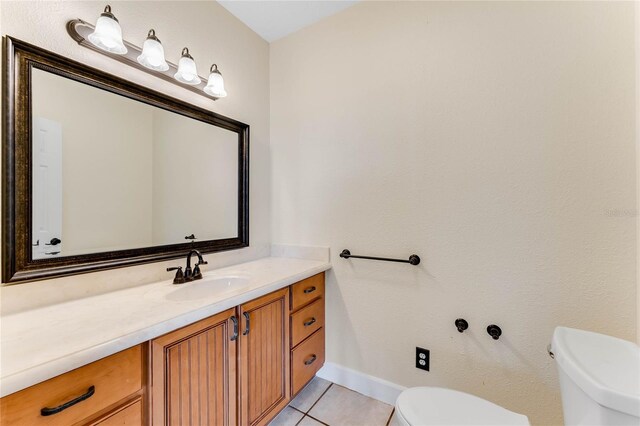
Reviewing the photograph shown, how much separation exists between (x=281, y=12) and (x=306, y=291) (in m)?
1.85

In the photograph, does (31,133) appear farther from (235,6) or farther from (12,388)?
(235,6)

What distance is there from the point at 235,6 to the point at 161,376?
2078 millimetres

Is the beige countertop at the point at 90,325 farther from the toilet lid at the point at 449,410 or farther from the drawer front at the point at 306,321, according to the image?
the toilet lid at the point at 449,410

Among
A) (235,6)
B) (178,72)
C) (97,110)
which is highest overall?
(235,6)

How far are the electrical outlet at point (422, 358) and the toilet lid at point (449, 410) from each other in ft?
1.14

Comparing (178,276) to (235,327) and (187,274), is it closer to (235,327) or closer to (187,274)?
(187,274)

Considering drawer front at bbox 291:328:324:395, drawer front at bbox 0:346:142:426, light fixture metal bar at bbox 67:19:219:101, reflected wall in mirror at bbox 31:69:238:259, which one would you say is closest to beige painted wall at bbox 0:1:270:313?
light fixture metal bar at bbox 67:19:219:101

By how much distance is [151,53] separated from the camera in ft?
3.95

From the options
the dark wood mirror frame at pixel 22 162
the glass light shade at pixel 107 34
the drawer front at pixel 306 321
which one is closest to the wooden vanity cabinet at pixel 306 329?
the drawer front at pixel 306 321

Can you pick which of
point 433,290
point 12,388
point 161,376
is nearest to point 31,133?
point 12,388

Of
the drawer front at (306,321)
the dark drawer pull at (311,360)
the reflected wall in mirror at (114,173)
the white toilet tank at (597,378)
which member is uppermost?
the reflected wall in mirror at (114,173)

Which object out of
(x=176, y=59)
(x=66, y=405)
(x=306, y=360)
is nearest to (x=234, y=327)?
(x=66, y=405)

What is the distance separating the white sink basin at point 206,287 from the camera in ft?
4.04

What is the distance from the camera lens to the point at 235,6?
1682mm
